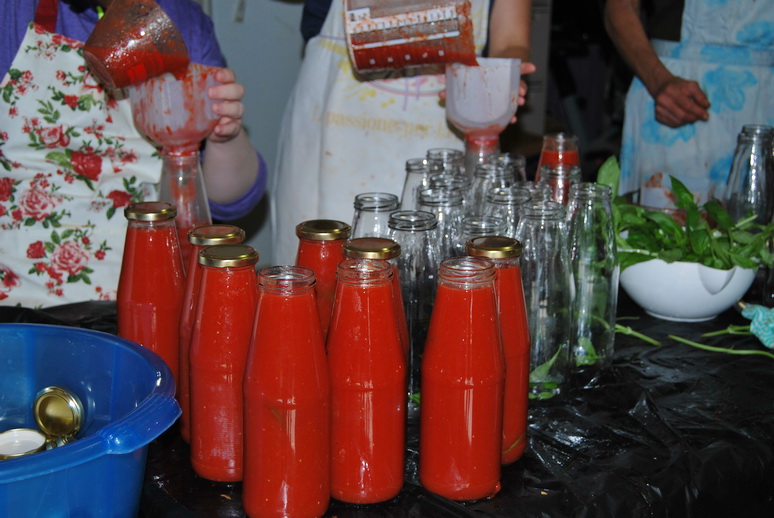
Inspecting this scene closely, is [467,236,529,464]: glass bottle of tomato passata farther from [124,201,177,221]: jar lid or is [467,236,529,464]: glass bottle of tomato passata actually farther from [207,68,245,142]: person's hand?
[207,68,245,142]: person's hand

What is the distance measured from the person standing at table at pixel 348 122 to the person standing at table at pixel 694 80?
0.57 metres

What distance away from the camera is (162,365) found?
725 mm

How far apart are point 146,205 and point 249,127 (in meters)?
1.98

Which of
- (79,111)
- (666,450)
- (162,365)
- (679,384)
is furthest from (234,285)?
(79,111)

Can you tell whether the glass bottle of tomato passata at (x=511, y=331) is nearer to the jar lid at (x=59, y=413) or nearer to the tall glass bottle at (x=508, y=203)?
the tall glass bottle at (x=508, y=203)

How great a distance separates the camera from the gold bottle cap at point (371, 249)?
2.52 feet

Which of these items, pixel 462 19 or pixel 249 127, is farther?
pixel 249 127

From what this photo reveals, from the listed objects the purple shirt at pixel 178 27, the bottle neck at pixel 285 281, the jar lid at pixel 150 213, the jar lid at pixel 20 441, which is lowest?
the jar lid at pixel 20 441

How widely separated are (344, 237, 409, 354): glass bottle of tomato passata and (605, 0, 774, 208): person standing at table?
124 cm

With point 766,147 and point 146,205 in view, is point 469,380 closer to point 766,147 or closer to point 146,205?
point 146,205

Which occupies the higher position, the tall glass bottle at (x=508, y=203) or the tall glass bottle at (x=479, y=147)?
the tall glass bottle at (x=479, y=147)

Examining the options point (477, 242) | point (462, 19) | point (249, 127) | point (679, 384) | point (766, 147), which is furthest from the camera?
point (249, 127)

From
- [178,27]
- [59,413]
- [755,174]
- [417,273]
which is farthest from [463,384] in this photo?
[178,27]

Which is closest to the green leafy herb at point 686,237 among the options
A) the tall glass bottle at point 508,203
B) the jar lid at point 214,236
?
the tall glass bottle at point 508,203
